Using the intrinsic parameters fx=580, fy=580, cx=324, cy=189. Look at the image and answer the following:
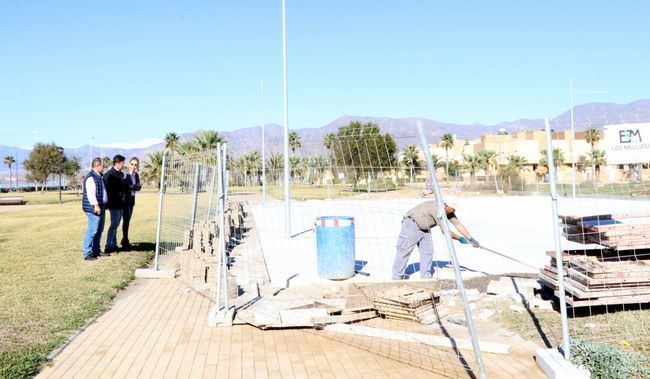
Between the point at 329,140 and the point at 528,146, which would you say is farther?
the point at 528,146

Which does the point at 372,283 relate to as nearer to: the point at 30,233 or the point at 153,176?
the point at 30,233

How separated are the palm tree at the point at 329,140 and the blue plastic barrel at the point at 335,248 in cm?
163

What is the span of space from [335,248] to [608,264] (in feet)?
14.5

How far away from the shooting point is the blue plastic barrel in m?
10.1

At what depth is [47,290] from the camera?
348 inches

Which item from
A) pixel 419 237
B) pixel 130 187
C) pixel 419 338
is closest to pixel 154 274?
pixel 130 187

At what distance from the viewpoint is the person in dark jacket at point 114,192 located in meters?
12.6

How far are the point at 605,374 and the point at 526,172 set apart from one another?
37259 millimetres

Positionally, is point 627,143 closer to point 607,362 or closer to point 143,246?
point 607,362

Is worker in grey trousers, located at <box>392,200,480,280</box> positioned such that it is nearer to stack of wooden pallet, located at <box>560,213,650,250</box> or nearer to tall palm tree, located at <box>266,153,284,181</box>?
stack of wooden pallet, located at <box>560,213,650,250</box>

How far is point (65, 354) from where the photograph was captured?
19.5 ft

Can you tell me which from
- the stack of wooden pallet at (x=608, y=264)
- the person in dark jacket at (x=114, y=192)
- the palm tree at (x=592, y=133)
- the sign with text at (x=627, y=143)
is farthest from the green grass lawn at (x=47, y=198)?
the sign with text at (x=627, y=143)

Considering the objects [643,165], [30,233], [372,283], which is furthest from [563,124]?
[30,233]

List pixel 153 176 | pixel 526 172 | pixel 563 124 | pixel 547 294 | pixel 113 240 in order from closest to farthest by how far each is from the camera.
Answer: pixel 563 124
pixel 547 294
pixel 113 240
pixel 526 172
pixel 153 176
